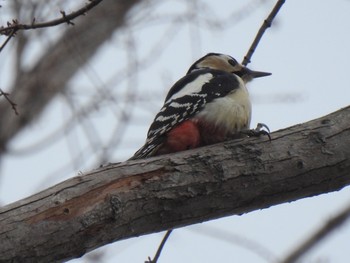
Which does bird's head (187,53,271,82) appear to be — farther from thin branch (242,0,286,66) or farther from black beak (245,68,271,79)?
thin branch (242,0,286,66)

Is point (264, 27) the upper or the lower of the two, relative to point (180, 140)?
upper

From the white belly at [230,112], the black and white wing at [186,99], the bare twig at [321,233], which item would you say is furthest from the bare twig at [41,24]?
the bare twig at [321,233]

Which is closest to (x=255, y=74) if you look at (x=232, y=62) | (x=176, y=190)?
(x=232, y=62)

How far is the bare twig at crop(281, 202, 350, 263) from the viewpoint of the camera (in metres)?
5.25

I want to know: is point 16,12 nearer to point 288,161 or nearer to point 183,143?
point 183,143

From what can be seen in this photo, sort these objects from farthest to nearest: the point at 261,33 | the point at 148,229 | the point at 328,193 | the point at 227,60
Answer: the point at 227,60 < the point at 261,33 < the point at 328,193 < the point at 148,229

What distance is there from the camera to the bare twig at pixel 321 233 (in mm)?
5250

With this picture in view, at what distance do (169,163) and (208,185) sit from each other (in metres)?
0.20

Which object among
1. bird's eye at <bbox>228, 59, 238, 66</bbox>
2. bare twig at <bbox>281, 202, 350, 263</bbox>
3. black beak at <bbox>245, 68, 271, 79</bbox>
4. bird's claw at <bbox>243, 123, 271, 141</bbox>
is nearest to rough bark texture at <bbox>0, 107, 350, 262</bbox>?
bird's claw at <bbox>243, 123, 271, 141</bbox>

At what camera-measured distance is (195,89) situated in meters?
4.46

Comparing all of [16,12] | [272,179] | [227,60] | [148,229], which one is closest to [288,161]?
[272,179]

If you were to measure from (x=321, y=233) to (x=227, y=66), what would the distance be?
1.28m

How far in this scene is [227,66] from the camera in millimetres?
5262

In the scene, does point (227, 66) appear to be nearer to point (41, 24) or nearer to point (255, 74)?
point (255, 74)
